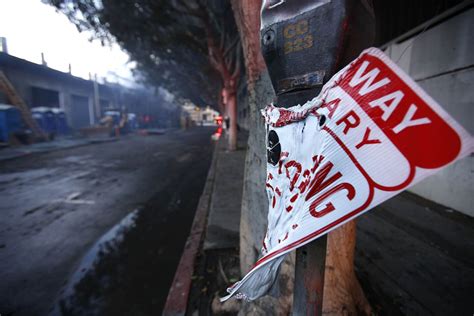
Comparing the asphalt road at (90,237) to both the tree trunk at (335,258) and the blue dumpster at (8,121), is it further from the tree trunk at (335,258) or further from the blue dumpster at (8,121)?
the blue dumpster at (8,121)

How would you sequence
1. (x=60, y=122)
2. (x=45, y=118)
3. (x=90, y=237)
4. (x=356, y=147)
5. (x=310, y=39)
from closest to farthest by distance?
(x=356, y=147), (x=310, y=39), (x=90, y=237), (x=45, y=118), (x=60, y=122)

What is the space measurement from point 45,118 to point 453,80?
755 inches

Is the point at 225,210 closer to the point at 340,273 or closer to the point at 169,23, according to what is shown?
the point at 340,273

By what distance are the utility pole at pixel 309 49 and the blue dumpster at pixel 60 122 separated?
19.3 meters

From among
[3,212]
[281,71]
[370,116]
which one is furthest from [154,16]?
[370,116]

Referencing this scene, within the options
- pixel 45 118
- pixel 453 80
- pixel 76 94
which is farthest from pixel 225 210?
pixel 76 94

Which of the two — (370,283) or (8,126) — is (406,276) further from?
(8,126)

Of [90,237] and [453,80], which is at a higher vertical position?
[453,80]

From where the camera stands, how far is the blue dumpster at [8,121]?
11.2m

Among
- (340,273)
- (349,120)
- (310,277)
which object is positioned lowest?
(340,273)

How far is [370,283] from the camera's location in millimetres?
2143

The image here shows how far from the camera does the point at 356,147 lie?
693mm

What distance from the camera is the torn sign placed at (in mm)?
592

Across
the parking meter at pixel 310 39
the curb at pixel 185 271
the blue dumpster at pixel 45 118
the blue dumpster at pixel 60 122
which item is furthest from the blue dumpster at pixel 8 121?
the parking meter at pixel 310 39
